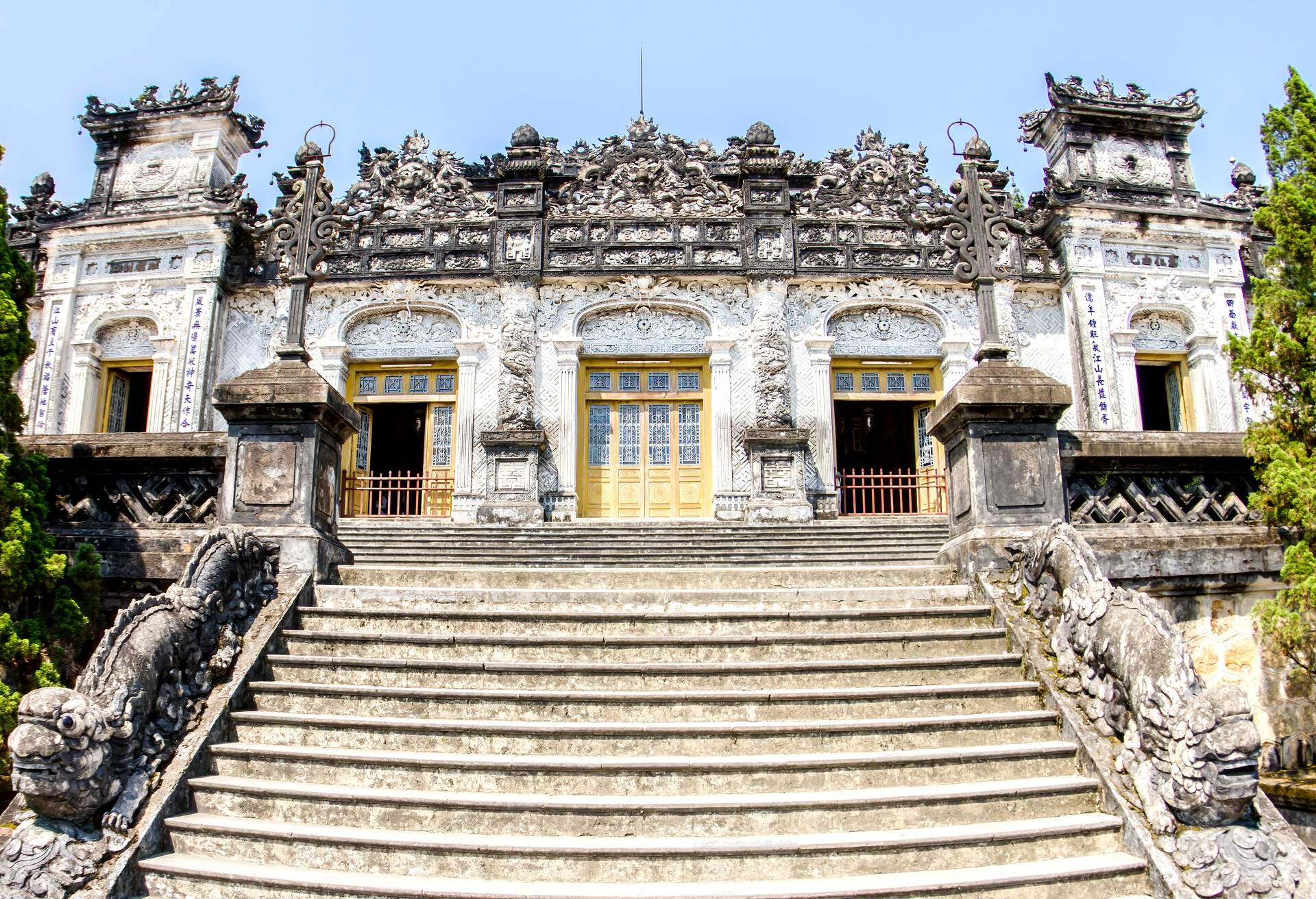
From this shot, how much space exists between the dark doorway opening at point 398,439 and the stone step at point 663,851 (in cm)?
1149

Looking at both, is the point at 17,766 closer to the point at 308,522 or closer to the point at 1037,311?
the point at 308,522

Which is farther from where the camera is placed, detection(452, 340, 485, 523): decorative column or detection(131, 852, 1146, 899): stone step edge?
detection(452, 340, 485, 523): decorative column

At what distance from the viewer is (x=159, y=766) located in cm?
445

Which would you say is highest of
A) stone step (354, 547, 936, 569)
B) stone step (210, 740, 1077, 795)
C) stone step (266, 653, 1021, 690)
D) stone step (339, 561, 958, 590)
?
stone step (354, 547, 936, 569)

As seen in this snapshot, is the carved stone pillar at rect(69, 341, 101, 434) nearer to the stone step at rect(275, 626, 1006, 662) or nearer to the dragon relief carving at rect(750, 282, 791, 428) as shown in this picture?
the dragon relief carving at rect(750, 282, 791, 428)

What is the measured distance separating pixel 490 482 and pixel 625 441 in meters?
2.27

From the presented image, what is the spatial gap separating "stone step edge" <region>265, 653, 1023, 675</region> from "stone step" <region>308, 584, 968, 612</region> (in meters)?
0.68

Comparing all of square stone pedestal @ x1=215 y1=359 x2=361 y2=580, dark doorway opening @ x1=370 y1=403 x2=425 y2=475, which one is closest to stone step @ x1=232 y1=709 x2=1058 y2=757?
square stone pedestal @ x1=215 y1=359 x2=361 y2=580

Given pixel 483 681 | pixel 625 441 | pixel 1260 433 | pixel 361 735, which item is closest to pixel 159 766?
pixel 361 735

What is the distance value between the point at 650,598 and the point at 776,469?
8.15m

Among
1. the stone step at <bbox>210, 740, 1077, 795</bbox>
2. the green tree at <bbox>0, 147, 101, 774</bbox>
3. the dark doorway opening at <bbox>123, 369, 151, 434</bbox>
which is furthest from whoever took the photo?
the dark doorway opening at <bbox>123, 369, 151, 434</bbox>

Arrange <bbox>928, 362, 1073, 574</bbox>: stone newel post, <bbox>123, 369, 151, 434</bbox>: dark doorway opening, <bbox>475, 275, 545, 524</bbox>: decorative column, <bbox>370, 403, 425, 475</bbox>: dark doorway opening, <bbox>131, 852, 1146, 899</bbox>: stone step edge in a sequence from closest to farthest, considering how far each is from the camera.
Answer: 1. <bbox>131, 852, 1146, 899</bbox>: stone step edge
2. <bbox>928, 362, 1073, 574</bbox>: stone newel post
3. <bbox>475, 275, 545, 524</bbox>: decorative column
4. <bbox>370, 403, 425, 475</bbox>: dark doorway opening
5. <bbox>123, 369, 151, 434</bbox>: dark doorway opening

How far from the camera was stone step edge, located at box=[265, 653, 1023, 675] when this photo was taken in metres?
5.05

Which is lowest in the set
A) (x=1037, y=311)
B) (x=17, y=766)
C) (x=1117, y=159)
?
(x=17, y=766)
